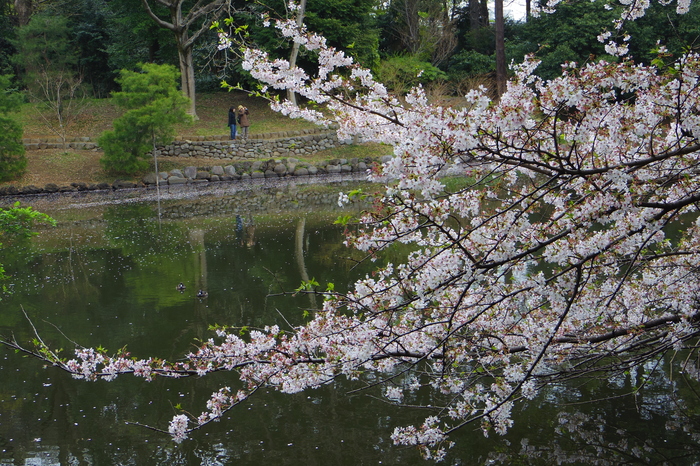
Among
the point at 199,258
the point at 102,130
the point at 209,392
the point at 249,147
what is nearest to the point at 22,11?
the point at 102,130

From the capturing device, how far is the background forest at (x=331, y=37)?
2264 cm

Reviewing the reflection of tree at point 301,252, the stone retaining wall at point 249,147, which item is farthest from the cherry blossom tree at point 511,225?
the stone retaining wall at point 249,147

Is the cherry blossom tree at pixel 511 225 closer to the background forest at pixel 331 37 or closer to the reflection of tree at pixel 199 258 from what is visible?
the reflection of tree at pixel 199 258

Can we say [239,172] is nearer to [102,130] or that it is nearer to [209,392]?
[102,130]

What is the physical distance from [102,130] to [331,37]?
937cm

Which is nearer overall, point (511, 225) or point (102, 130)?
point (511, 225)

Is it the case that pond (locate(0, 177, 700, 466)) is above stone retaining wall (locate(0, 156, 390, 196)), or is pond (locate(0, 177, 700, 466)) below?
below

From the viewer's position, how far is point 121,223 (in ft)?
45.7

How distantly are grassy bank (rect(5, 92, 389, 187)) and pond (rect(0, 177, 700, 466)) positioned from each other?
901 centimetres

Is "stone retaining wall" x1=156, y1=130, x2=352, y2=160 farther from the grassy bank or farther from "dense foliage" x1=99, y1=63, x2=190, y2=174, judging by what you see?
"dense foliage" x1=99, y1=63, x2=190, y2=174

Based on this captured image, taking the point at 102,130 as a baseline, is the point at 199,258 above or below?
below

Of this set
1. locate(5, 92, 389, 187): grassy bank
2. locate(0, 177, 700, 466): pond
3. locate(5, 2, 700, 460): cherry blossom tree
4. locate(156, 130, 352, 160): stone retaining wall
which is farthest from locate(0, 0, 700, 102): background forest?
locate(5, 2, 700, 460): cherry blossom tree

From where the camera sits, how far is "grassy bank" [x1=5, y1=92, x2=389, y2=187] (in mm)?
20078

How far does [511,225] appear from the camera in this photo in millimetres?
3135
